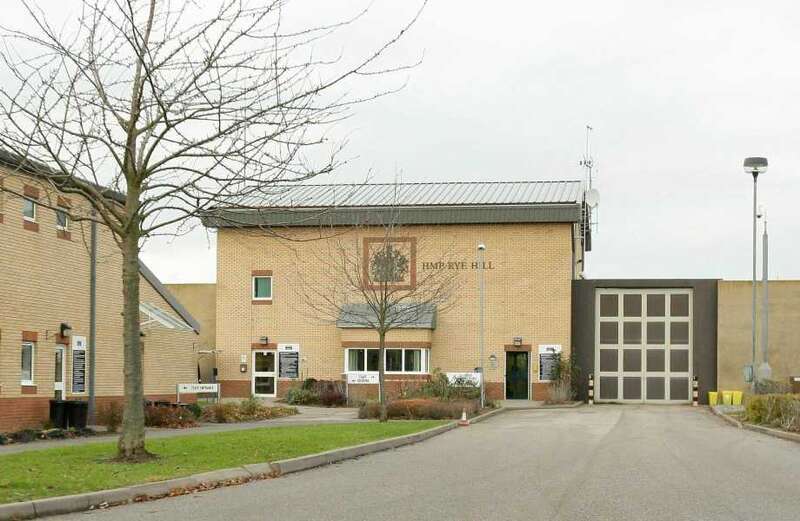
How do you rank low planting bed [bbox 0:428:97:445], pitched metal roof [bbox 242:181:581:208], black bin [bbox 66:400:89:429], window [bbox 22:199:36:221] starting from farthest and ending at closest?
pitched metal roof [bbox 242:181:581:208], window [bbox 22:199:36:221], black bin [bbox 66:400:89:429], low planting bed [bbox 0:428:97:445]

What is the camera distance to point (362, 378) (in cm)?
4725

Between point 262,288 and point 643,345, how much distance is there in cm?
1728

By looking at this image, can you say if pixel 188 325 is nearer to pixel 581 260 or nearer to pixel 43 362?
pixel 43 362

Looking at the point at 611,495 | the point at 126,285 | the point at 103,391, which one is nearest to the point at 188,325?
the point at 103,391

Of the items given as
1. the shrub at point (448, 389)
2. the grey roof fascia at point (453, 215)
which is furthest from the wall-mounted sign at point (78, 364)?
the grey roof fascia at point (453, 215)

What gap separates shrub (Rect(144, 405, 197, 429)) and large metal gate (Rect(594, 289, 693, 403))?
25.5m

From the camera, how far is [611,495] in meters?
13.5

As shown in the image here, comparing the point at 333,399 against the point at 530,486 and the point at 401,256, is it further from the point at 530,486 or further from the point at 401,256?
the point at 530,486

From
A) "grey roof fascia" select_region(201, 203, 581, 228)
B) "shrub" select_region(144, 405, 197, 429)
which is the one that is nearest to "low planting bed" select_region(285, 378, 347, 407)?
"grey roof fascia" select_region(201, 203, 581, 228)

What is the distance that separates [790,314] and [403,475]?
36.9m

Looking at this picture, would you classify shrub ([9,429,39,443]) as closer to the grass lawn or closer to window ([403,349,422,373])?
the grass lawn

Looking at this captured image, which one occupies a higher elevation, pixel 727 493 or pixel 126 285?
pixel 126 285

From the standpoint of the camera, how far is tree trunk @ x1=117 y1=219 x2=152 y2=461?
54.4 feet

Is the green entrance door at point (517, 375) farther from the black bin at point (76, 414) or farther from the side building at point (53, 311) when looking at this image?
the black bin at point (76, 414)
